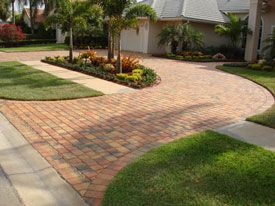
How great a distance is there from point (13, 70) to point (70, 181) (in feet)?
→ 36.4

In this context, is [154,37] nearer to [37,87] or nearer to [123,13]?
[123,13]

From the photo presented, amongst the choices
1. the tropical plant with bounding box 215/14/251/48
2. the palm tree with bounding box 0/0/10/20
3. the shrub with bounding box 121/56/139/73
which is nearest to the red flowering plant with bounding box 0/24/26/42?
the tropical plant with bounding box 215/14/251/48

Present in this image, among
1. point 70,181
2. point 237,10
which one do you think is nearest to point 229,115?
point 70,181

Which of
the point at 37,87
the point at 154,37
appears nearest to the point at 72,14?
the point at 37,87

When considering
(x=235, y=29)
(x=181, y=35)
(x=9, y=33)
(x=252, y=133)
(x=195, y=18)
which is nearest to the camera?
(x=252, y=133)

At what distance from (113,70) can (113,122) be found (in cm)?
741

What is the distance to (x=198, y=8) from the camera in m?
25.9

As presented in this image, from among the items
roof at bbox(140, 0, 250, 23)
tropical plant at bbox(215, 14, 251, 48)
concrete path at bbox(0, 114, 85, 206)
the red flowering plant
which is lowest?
concrete path at bbox(0, 114, 85, 206)

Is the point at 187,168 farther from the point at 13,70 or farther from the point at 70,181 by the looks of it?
the point at 13,70

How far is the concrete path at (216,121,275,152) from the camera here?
612cm

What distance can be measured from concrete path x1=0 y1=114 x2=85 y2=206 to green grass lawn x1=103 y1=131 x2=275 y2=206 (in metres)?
0.58

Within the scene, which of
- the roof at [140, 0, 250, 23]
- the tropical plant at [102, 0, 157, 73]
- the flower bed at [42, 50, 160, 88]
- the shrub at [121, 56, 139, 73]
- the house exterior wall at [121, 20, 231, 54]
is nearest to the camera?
the flower bed at [42, 50, 160, 88]

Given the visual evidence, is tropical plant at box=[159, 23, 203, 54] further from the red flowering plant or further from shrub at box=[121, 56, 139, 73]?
the red flowering plant

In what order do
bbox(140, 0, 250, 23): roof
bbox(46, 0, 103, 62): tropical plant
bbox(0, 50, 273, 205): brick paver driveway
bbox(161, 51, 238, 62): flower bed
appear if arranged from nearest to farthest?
bbox(0, 50, 273, 205): brick paver driveway < bbox(46, 0, 103, 62): tropical plant < bbox(161, 51, 238, 62): flower bed < bbox(140, 0, 250, 23): roof
